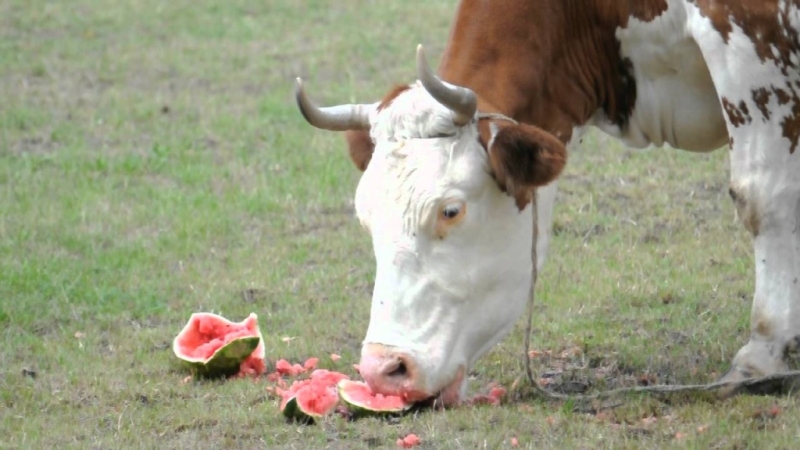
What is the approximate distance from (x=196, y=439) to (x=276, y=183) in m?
4.74

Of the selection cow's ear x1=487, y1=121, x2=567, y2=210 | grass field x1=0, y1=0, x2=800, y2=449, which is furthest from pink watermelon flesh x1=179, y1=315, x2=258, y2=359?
cow's ear x1=487, y1=121, x2=567, y2=210

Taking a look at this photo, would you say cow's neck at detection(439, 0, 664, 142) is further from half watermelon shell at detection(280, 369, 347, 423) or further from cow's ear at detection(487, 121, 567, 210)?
half watermelon shell at detection(280, 369, 347, 423)

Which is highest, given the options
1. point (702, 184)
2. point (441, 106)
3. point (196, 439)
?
point (441, 106)

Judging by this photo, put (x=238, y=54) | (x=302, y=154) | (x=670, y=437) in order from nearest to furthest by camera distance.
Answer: (x=670, y=437) → (x=302, y=154) → (x=238, y=54)

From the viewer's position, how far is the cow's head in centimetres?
524

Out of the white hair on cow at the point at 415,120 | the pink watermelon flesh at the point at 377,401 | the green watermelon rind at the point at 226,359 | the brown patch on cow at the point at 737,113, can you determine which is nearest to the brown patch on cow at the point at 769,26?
the brown patch on cow at the point at 737,113

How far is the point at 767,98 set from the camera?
5492 millimetres

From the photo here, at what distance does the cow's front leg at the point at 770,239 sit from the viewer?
5.53 metres

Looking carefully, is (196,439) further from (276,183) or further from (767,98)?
(276,183)

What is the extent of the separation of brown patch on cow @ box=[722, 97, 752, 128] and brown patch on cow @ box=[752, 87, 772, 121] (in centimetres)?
5

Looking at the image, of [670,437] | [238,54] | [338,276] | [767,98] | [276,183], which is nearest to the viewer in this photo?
[670,437]

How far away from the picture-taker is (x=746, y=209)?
5.61 m

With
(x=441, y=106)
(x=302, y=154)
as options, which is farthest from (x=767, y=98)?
(x=302, y=154)

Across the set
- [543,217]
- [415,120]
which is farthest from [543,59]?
[415,120]
